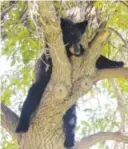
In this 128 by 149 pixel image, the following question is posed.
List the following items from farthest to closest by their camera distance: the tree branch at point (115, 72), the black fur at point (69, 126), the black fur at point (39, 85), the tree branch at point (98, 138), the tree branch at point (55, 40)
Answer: the black fur at point (69, 126), the tree branch at point (98, 138), the black fur at point (39, 85), the tree branch at point (115, 72), the tree branch at point (55, 40)

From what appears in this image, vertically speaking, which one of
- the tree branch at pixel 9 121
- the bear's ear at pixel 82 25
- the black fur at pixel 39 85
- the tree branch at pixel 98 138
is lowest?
the tree branch at pixel 98 138

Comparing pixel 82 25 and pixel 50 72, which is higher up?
pixel 82 25

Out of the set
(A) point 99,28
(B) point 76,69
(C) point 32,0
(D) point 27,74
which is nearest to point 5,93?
(D) point 27,74

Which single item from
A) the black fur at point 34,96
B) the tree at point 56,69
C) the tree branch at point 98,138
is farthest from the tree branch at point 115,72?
the tree branch at point 98,138

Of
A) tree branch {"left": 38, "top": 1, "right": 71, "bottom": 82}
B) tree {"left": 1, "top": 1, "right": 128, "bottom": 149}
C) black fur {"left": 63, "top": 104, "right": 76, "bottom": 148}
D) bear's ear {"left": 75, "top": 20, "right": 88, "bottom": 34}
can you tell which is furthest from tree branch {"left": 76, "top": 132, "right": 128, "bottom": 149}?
bear's ear {"left": 75, "top": 20, "right": 88, "bottom": 34}

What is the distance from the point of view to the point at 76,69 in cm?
388

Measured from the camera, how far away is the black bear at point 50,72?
4000mm

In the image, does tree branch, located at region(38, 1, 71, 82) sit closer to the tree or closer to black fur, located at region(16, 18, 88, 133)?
the tree

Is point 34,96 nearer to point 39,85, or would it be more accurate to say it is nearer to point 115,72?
point 39,85

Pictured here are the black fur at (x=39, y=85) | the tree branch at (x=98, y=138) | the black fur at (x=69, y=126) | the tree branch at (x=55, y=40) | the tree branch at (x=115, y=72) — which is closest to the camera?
the tree branch at (x=55, y=40)

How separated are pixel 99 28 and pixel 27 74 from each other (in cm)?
94

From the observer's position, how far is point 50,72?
404 cm

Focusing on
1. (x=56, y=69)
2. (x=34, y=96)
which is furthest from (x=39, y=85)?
(x=56, y=69)

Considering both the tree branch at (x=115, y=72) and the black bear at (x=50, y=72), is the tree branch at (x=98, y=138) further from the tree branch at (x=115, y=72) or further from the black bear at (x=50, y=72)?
the tree branch at (x=115, y=72)
